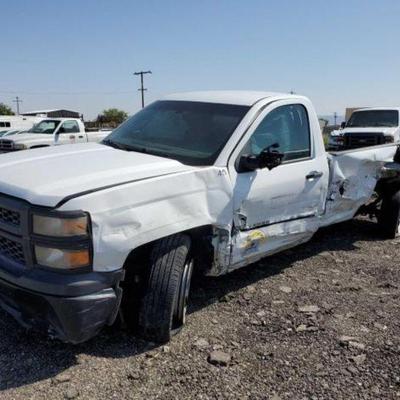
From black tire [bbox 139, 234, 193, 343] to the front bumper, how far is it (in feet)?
1.01

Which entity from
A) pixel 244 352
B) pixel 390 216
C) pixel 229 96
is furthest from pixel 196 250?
pixel 390 216

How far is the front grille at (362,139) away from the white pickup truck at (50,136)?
822cm

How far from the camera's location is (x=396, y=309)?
4270 millimetres

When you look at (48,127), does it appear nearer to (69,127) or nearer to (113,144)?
(69,127)

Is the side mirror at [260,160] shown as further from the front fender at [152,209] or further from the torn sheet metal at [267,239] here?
the torn sheet metal at [267,239]

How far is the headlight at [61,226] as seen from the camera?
2.78 metres

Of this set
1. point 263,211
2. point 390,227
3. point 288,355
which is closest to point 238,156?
point 263,211

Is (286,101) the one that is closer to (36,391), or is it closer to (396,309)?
(396,309)

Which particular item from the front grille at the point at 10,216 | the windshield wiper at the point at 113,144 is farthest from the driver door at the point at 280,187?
the front grille at the point at 10,216

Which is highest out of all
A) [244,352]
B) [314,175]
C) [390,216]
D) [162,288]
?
[314,175]

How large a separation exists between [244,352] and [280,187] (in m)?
1.46

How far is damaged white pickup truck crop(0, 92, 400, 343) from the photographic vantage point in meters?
2.85

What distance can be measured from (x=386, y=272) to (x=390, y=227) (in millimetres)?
1366

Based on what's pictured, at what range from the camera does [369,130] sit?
1371 centimetres
